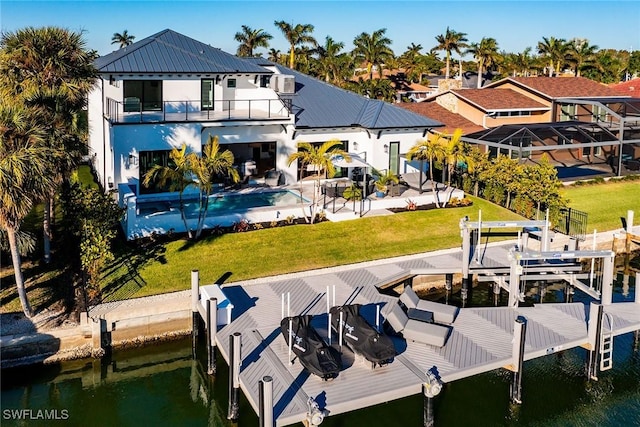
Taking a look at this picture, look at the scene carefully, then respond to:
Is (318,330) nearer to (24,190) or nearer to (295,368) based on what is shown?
(295,368)

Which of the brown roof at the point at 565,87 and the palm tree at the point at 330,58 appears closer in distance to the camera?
the brown roof at the point at 565,87

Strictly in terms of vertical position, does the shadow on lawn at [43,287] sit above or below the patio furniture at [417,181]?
below

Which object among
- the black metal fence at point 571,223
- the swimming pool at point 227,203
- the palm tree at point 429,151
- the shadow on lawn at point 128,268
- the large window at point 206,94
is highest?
the large window at point 206,94

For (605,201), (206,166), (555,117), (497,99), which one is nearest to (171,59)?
(206,166)

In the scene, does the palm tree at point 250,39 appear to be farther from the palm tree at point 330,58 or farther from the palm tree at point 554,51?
the palm tree at point 554,51

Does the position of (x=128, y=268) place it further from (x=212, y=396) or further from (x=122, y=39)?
(x=122, y=39)

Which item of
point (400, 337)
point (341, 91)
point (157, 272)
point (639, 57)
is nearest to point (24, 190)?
point (157, 272)

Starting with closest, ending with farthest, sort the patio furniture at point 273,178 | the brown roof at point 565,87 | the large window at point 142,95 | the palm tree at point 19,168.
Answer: the palm tree at point 19,168, the large window at point 142,95, the patio furniture at point 273,178, the brown roof at point 565,87

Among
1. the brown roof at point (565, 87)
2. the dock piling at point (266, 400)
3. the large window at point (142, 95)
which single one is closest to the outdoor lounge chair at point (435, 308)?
the dock piling at point (266, 400)

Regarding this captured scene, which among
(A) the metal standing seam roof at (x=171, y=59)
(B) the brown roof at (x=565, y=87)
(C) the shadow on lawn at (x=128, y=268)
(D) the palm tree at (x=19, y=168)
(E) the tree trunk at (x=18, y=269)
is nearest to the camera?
(D) the palm tree at (x=19, y=168)
